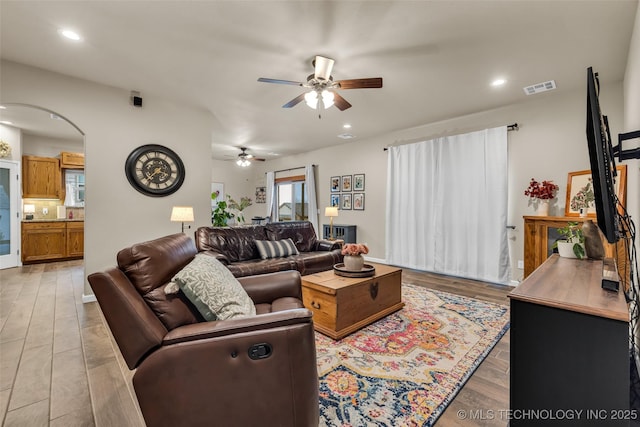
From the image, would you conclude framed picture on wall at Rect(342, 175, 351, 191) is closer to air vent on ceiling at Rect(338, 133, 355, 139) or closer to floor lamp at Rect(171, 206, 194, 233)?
air vent on ceiling at Rect(338, 133, 355, 139)

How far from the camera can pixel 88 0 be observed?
1.98 metres

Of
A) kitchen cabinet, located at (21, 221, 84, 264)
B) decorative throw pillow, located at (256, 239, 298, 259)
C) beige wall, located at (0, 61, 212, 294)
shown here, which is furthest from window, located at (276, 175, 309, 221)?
kitchen cabinet, located at (21, 221, 84, 264)

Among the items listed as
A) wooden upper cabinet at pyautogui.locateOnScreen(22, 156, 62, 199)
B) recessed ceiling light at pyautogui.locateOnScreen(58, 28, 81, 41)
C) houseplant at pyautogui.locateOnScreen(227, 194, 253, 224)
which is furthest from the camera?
houseplant at pyautogui.locateOnScreen(227, 194, 253, 224)

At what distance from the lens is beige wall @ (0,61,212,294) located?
3072 millimetres

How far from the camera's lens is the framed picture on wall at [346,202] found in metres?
6.29

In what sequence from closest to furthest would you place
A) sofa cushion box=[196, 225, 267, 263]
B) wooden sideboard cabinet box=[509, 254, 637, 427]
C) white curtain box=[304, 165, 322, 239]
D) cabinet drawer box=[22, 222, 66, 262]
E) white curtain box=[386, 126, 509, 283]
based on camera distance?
wooden sideboard cabinet box=[509, 254, 637, 427]
sofa cushion box=[196, 225, 267, 263]
white curtain box=[386, 126, 509, 283]
cabinet drawer box=[22, 222, 66, 262]
white curtain box=[304, 165, 322, 239]

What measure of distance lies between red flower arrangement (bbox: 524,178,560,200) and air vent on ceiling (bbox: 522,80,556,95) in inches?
45.7

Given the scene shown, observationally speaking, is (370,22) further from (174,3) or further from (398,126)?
(398,126)

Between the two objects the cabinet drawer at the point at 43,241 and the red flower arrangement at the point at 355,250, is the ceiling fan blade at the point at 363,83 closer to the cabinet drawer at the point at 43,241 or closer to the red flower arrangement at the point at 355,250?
the red flower arrangement at the point at 355,250

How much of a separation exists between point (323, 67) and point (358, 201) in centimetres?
381

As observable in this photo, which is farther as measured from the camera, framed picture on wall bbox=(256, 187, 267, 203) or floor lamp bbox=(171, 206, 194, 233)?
framed picture on wall bbox=(256, 187, 267, 203)

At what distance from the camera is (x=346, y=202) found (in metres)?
6.34

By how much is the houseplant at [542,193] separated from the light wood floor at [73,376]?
1.33 metres

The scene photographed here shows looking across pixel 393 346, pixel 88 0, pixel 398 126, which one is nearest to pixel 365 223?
pixel 398 126
